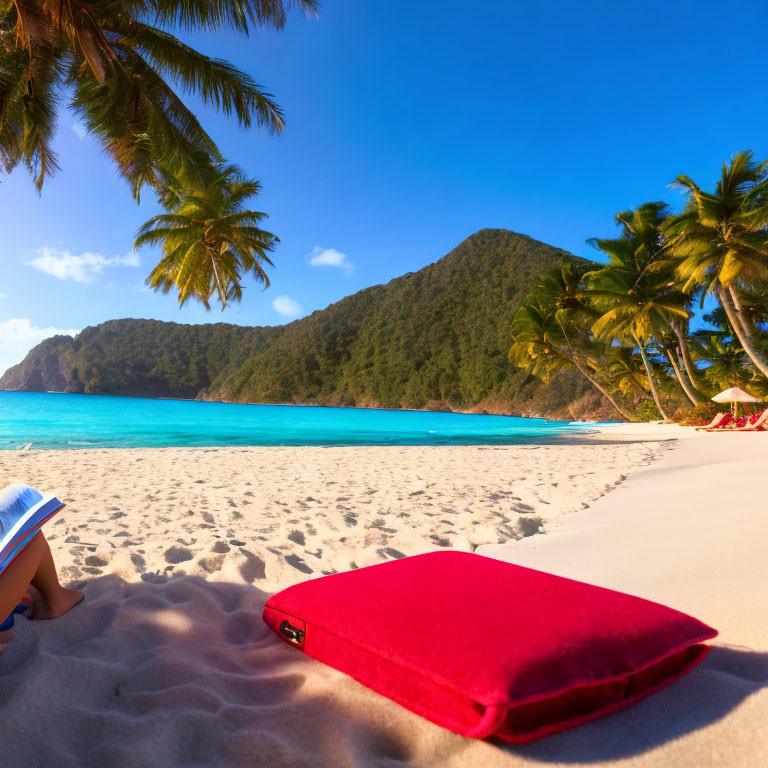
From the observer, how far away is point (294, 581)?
99.1 inches

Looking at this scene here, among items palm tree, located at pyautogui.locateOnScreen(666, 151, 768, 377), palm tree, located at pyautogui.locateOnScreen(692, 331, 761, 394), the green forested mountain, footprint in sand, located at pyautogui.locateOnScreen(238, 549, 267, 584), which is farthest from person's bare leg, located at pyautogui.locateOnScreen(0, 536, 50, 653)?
the green forested mountain

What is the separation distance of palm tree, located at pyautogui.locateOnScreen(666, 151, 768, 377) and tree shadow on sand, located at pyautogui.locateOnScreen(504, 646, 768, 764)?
47.1 ft

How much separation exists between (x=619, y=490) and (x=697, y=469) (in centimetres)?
165

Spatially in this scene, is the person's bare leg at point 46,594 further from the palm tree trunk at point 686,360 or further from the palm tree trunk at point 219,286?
the palm tree trunk at point 686,360

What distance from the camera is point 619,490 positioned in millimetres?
5051

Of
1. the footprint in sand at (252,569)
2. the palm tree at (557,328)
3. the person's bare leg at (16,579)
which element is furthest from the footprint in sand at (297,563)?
the palm tree at (557,328)

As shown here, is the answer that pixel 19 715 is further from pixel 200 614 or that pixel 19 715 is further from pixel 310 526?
pixel 310 526

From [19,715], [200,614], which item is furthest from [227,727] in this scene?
[200,614]

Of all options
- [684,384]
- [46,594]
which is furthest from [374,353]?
[46,594]

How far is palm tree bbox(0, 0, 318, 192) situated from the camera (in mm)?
7184

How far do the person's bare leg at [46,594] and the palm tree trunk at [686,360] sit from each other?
20.5 metres

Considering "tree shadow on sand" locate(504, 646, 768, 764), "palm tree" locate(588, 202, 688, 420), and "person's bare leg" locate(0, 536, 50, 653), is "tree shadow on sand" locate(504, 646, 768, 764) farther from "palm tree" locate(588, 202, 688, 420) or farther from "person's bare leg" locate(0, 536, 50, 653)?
"palm tree" locate(588, 202, 688, 420)

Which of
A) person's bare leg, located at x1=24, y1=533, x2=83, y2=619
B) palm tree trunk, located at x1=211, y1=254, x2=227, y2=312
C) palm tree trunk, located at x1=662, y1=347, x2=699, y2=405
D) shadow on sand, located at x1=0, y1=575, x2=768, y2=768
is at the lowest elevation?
shadow on sand, located at x1=0, y1=575, x2=768, y2=768

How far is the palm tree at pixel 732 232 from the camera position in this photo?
13.0 metres
